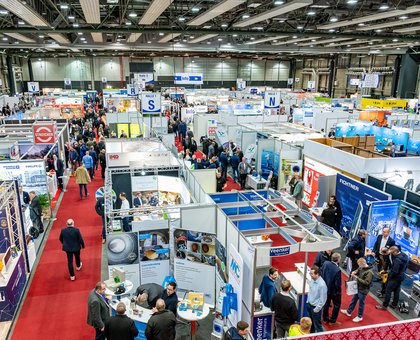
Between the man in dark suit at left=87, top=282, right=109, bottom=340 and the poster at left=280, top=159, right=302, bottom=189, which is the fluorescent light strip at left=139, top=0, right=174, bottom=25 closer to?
the poster at left=280, top=159, right=302, bottom=189

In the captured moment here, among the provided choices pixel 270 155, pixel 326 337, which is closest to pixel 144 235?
pixel 326 337

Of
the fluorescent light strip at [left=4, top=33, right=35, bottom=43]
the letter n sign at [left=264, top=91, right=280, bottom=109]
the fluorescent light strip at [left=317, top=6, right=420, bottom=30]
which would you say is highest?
the fluorescent light strip at [left=317, top=6, right=420, bottom=30]

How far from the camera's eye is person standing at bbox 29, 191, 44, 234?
8.80 m

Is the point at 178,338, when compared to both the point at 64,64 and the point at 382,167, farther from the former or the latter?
the point at 64,64

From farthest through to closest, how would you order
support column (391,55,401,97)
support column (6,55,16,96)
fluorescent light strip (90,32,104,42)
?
support column (6,55,16,96) → support column (391,55,401,97) → fluorescent light strip (90,32,104,42)

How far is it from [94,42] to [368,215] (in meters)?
19.3

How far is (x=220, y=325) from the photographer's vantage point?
535 centimetres

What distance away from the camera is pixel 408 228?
7656mm

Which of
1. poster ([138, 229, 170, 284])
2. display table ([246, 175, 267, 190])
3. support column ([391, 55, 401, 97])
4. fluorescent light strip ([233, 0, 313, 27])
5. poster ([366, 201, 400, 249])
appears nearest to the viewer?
poster ([138, 229, 170, 284])

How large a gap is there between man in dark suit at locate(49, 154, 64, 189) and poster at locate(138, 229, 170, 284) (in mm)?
7289

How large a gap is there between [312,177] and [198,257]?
5488 millimetres

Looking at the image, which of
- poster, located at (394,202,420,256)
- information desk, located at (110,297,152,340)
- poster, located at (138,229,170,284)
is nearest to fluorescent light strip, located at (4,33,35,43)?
poster, located at (138,229,170,284)

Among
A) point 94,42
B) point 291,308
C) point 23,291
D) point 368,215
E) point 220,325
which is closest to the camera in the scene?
point 291,308

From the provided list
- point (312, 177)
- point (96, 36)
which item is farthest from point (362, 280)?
point (96, 36)
